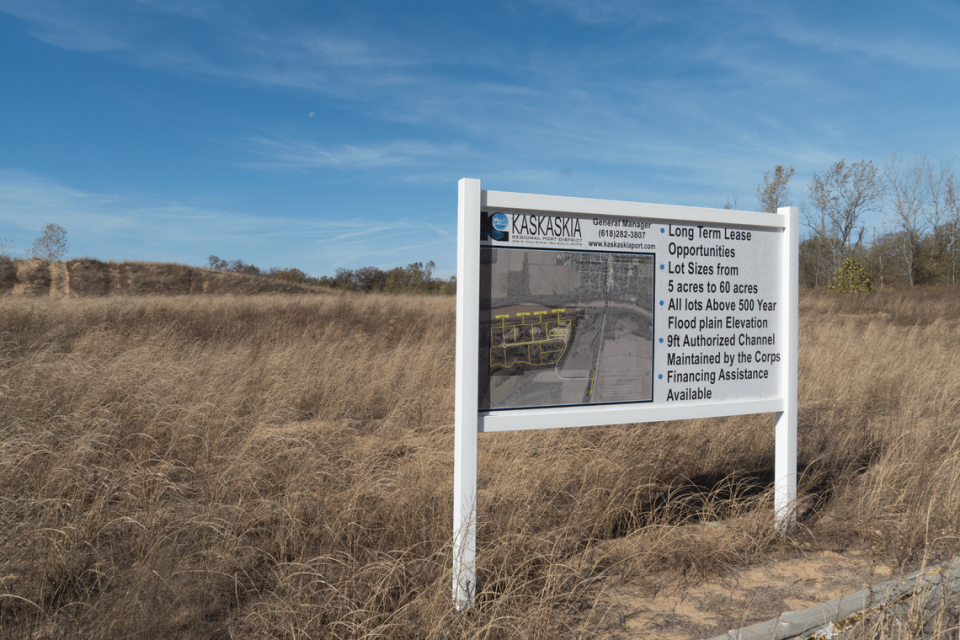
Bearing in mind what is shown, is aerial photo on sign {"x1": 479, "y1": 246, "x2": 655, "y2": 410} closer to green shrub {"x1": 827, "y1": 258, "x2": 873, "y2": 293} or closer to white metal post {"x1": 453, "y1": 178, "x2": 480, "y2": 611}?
white metal post {"x1": 453, "y1": 178, "x2": 480, "y2": 611}

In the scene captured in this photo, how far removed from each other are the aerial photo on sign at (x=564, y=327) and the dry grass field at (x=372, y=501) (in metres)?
0.84

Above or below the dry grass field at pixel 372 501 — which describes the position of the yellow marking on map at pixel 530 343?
above

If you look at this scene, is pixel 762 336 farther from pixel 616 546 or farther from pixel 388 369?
pixel 388 369

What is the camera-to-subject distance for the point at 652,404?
3.27 m

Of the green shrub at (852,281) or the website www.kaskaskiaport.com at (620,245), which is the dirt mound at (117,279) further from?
the website www.kaskaskiaport.com at (620,245)

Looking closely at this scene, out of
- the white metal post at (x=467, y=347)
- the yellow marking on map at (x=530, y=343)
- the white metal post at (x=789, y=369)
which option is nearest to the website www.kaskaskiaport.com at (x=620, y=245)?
the yellow marking on map at (x=530, y=343)

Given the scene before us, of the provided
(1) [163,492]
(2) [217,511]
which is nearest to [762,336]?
(2) [217,511]

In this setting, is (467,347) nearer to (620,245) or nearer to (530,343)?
(530,343)

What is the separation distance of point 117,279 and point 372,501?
42305mm

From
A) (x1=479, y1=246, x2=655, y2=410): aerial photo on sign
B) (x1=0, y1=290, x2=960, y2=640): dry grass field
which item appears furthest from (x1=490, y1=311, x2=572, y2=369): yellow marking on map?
(x1=0, y1=290, x2=960, y2=640): dry grass field

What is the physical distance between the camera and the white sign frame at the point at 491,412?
2725 mm

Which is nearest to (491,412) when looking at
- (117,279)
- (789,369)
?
(789,369)

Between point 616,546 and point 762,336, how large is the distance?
5.73 ft

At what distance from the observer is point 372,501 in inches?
141
